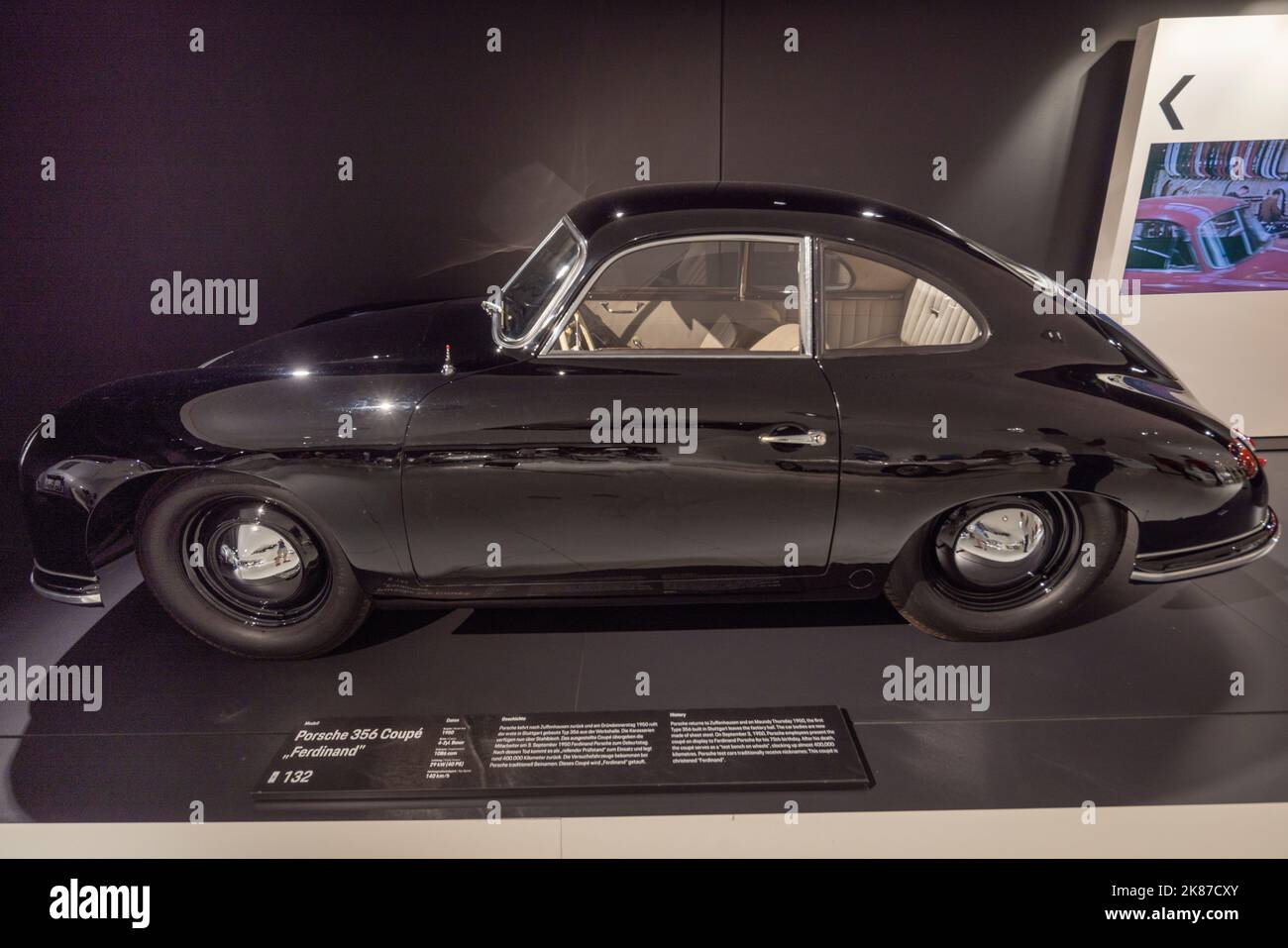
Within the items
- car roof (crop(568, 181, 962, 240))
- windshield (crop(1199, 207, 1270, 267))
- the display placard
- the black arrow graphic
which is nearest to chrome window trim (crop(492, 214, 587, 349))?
car roof (crop(568, 181, 962, 240))

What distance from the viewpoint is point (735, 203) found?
2.66 metres

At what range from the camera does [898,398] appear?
2.47 m

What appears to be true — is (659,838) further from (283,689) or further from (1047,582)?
(1047,582)

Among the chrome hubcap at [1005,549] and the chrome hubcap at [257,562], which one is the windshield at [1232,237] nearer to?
the chrome hubcap at [1005,549]

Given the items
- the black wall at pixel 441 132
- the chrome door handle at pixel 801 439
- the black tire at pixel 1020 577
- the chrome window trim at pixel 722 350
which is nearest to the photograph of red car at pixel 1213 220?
the black wall at pixel 441 132

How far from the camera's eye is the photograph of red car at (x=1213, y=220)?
13.3ft

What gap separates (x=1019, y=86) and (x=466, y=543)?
3.85 metres

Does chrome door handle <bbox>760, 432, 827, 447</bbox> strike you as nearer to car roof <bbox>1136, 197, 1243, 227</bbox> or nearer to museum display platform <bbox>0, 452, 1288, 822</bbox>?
museum display platform <bbox>0, 452, 1288, 822</bbox>

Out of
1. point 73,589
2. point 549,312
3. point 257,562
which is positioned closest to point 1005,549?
point 549,312

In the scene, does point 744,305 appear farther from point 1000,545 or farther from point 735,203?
point 1000,545

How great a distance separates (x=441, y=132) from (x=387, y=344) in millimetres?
2034

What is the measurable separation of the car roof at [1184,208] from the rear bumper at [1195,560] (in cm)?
228

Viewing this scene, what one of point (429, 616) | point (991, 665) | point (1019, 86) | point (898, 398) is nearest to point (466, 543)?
point (429, 616)
